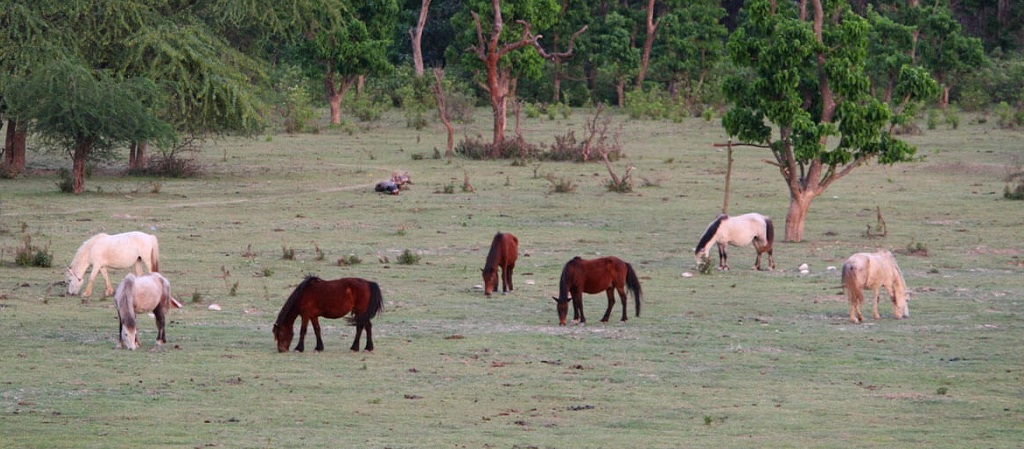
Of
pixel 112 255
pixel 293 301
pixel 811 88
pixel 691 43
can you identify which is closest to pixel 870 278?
pixel 293 301

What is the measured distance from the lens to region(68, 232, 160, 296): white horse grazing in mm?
16062

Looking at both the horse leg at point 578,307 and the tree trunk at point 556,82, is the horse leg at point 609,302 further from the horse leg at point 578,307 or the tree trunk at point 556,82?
the tree trunk at point 556,82

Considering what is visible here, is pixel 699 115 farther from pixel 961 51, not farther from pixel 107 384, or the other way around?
pixel 107 384

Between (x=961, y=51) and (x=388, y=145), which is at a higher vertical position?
(x=961, y=51)

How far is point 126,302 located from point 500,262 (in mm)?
5751

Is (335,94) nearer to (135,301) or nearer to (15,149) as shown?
(15,149)

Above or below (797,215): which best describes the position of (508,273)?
below

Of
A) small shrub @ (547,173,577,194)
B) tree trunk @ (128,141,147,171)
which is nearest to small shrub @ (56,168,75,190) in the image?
tree trunk @ (128,141,147,171)

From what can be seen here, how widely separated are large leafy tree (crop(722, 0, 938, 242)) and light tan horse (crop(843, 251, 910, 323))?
7035 mm

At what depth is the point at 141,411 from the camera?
10.7 m

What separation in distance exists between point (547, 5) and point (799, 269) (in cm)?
2491

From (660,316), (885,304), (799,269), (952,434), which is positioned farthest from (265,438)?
(799,269)

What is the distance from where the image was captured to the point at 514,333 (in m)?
14.8

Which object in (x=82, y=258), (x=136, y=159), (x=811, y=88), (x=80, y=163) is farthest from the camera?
(x=136, y=159)
